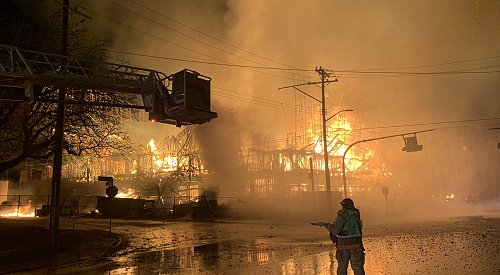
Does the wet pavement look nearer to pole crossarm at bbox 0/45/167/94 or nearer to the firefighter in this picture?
the firefighter

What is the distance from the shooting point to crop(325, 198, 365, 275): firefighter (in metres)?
5.89

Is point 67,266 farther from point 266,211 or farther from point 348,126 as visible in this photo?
point 348,126

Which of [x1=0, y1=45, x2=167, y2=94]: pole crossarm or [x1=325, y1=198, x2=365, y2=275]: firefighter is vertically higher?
[x1=0, y1=45, x2=167, y2=94]: pole crossarm

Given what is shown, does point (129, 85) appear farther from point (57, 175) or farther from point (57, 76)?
point (57, 175)

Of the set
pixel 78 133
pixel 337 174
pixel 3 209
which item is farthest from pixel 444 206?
pixel 3 209

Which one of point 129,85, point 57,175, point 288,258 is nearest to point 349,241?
point 288,258

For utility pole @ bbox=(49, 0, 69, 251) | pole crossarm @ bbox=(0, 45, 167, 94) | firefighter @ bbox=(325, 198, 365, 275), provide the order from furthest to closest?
utility pole @ bbox=(49, 0, 69, 251) < pole crossarm @ bbox=(0, 45, 167, 94) < firefighter @ bbox=(325, 198, 365, 275)

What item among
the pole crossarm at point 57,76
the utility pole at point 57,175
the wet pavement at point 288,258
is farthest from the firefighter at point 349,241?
the utility pole at point 57,175

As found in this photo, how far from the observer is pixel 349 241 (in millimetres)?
5910

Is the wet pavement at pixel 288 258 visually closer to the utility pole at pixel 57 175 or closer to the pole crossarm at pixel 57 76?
the utility pole at pixel 57 175

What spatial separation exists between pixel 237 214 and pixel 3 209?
72.0ft

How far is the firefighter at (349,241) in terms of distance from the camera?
589cm

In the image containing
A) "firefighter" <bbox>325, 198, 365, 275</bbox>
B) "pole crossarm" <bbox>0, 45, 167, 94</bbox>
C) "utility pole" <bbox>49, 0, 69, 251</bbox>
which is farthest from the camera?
"utility pole" <bbox>49, 0, 69, 251</bbox>

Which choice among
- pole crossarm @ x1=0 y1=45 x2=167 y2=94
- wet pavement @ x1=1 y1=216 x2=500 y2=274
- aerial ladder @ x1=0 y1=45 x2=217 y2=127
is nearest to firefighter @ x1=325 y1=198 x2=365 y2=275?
wet pavement @ x1=1 y1=216 x2=500 y2=274
